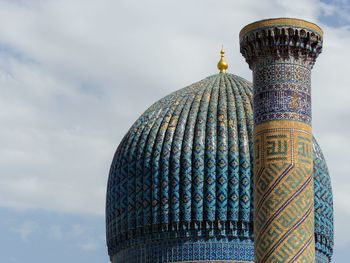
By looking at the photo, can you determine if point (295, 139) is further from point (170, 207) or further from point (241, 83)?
point (241, 83)

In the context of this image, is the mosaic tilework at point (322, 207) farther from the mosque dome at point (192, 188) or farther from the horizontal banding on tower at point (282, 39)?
the horizontal banding on tower at point (282, 39)

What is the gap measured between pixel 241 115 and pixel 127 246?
2.35 metres

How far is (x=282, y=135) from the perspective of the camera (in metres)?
12.2

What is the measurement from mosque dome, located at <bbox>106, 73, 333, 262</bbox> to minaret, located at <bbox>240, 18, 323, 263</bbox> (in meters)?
4.14

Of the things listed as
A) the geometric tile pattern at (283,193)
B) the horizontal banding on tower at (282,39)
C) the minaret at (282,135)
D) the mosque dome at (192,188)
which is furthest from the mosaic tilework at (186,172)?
the geometric tile pattern at (283,193)

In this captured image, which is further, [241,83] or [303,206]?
[241,83]

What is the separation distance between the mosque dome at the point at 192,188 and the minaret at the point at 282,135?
4141mm

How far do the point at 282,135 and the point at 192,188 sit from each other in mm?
4782

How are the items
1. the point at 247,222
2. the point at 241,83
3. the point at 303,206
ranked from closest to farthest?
the point at 303,206
the point at 247,222
the point at 241,83

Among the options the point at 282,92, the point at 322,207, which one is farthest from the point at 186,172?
the point at 282,92

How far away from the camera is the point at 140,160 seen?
17.5m

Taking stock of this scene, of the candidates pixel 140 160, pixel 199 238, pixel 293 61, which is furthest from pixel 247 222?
pixel 293 61

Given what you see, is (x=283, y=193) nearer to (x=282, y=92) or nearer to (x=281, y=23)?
(x=282, y=92)

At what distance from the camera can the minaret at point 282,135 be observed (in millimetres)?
11945
